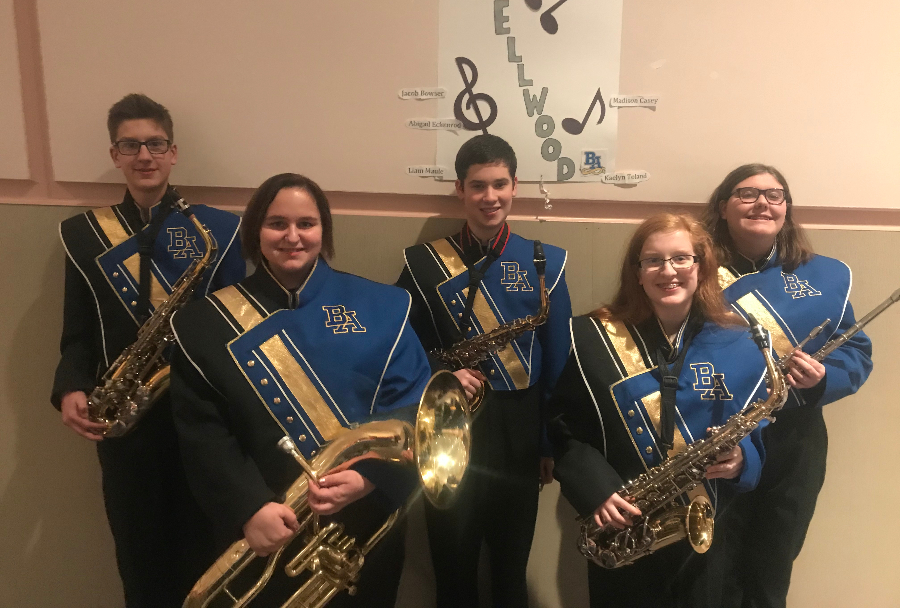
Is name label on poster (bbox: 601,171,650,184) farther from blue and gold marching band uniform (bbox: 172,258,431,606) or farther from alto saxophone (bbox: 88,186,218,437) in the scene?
alto saxophone (bbox: 88,186,218,437)

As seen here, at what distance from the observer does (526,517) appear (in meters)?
2.00

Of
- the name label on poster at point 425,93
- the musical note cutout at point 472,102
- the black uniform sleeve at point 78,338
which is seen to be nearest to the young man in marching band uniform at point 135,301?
the black uniform sleeve at point 78,338

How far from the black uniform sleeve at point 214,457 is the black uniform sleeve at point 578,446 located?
895mm

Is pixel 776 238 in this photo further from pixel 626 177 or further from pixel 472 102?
pixel 472 102

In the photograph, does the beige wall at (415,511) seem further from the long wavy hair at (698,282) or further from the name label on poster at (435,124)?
the long wavy hair at (698,282)

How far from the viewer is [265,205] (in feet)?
4.90

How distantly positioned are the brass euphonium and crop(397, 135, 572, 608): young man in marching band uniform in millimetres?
415

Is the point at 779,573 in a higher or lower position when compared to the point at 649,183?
lower

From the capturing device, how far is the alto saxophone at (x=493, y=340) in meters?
1.90

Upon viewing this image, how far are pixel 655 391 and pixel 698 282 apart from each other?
0.40 meters

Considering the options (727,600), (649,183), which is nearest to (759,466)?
(727,600)

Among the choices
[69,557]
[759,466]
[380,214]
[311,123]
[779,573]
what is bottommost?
[69,557]

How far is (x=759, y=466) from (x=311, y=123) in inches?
83.4

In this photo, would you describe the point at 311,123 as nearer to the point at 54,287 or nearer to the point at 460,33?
the point at 460,33
